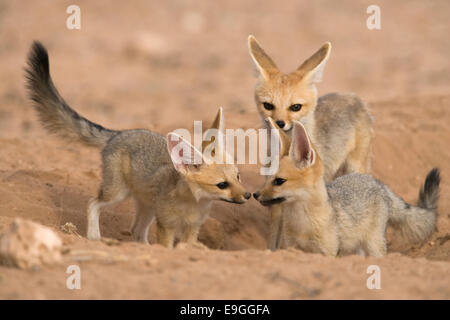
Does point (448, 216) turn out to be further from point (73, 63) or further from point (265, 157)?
point (73, 63)

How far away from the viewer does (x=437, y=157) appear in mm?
9195

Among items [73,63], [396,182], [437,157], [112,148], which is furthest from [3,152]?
[73,63]

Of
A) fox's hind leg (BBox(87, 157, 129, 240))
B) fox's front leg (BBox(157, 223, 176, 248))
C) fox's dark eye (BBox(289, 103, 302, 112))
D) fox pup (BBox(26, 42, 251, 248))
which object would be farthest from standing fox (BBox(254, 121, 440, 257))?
Result: fox's hind leg (BBox(87, 157, 129, 240))

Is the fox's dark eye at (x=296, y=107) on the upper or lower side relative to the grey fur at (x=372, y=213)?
upper

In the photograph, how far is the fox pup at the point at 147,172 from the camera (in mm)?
5844

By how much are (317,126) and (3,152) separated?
4.23m

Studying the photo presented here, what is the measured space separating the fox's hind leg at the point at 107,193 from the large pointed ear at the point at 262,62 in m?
1.76

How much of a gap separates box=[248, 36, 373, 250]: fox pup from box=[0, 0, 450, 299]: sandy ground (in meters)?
0.95

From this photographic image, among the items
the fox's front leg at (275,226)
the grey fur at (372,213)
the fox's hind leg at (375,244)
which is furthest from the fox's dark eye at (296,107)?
the fox's hind leg at (375,244)

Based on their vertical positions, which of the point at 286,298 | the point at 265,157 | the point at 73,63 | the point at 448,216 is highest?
the point at 73,63

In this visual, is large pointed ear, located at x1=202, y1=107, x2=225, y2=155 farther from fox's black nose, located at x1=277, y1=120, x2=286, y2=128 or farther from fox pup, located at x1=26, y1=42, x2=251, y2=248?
fox's black nose, located at x1=277, y1=120, x2=286, y2=128

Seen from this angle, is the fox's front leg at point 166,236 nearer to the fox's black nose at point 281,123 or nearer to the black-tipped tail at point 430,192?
the fox's black nose at point 281,123

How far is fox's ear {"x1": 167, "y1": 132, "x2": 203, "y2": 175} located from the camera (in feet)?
18.9

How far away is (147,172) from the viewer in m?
6.47
